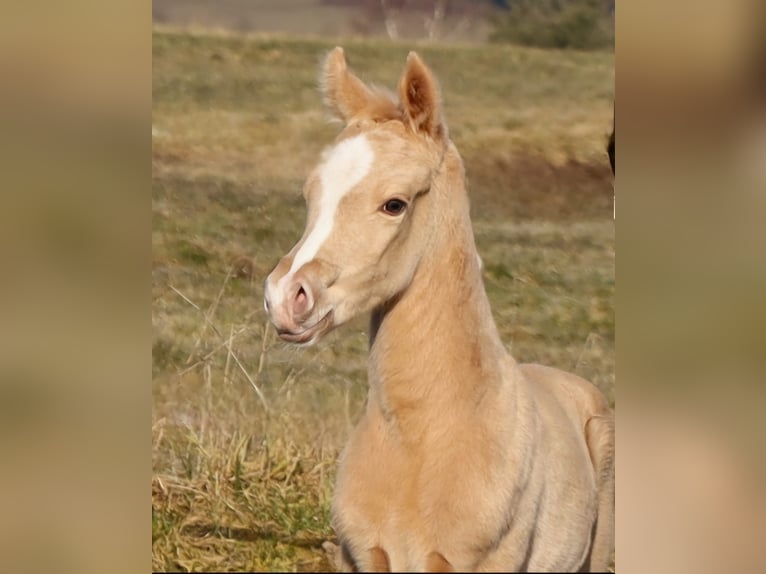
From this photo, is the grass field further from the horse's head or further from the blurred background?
the horse's head

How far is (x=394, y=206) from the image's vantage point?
2.34 metres

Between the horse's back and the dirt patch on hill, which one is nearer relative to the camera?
the horse's back

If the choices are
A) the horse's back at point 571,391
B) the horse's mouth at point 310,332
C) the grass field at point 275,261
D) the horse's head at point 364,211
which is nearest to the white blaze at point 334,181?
the horse's head at point 364,211

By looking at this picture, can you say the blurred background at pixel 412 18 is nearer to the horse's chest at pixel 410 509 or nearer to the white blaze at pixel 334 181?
the white blaze at pixel 334 181

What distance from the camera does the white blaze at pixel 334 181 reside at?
227 cm

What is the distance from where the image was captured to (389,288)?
2.36 metres

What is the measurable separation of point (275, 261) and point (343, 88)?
0.58 metres

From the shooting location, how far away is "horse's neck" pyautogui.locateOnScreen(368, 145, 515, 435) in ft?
7.98

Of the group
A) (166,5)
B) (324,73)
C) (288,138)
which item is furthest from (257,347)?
(166,5)

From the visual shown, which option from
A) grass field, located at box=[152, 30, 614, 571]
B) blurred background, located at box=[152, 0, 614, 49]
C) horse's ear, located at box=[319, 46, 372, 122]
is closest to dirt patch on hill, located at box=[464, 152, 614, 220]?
grass field, located at box=[152, 30, 614, 571]

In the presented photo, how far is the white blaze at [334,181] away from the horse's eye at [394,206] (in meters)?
0.09

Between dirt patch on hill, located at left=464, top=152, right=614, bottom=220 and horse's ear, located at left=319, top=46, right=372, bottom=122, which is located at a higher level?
horse's ear, located at left=319, top=46, right=372, bottom=122
